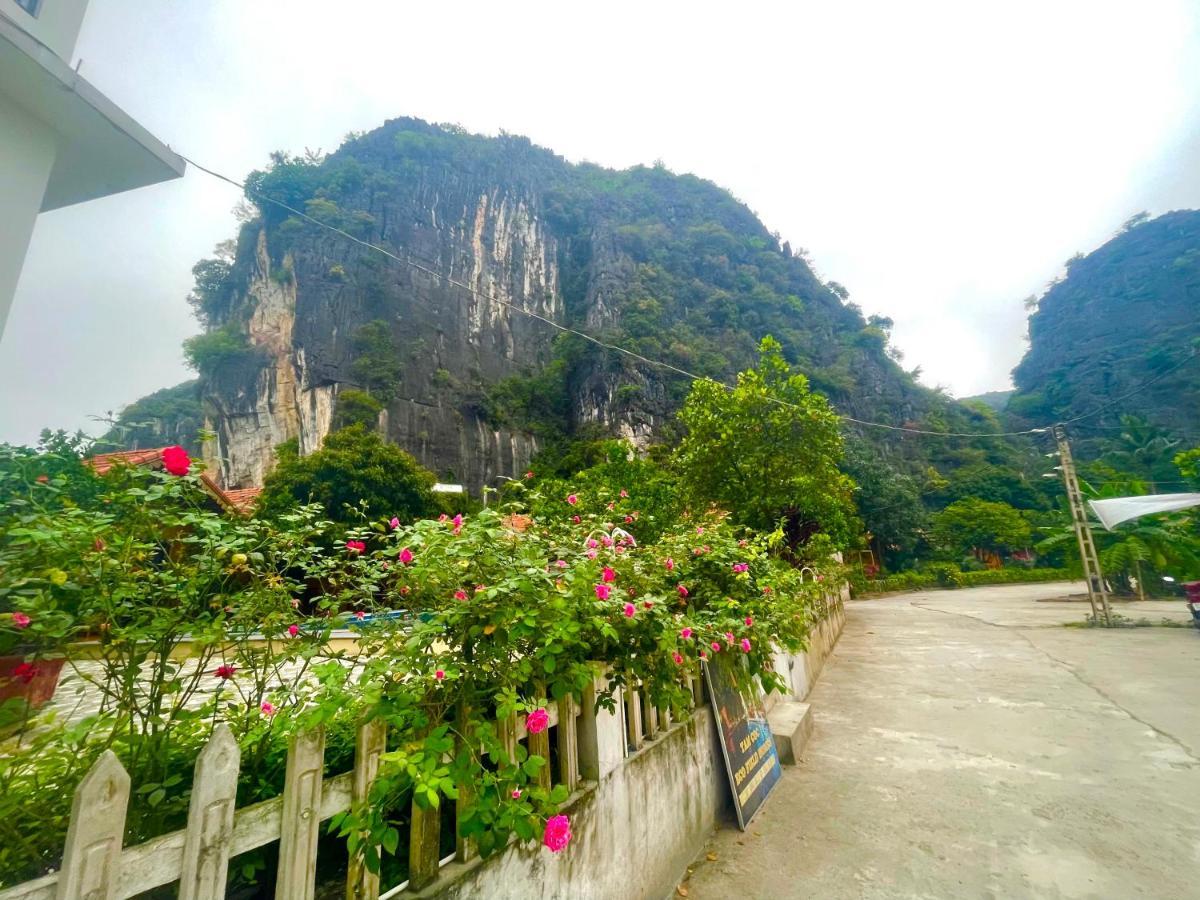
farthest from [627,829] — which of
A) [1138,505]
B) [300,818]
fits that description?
[1138,505]

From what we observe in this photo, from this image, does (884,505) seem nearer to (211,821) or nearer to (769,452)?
(769,452)

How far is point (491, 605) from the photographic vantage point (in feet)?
5.28

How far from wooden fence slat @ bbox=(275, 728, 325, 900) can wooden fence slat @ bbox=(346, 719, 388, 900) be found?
0.10 m

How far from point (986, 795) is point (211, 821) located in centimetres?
427

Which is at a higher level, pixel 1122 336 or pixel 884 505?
pixel 1122 336

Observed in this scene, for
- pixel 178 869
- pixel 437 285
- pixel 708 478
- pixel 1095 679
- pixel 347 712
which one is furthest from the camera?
pixel 437 285

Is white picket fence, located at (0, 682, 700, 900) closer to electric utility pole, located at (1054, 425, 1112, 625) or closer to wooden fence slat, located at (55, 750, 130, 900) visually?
wooden fence slat, located at (55, 750, 130, 900)

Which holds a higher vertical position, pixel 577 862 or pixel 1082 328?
pixel 1082 328

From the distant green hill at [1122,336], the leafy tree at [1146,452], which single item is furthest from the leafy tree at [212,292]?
the distant green hill at [1122,336]

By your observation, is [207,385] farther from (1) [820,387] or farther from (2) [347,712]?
(1) [820,387]

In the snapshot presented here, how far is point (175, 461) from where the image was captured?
139 cm

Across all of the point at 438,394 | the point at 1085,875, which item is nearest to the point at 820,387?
the point at 438,394

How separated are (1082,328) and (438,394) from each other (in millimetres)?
69279

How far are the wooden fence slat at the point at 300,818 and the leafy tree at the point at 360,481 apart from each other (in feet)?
60.3
